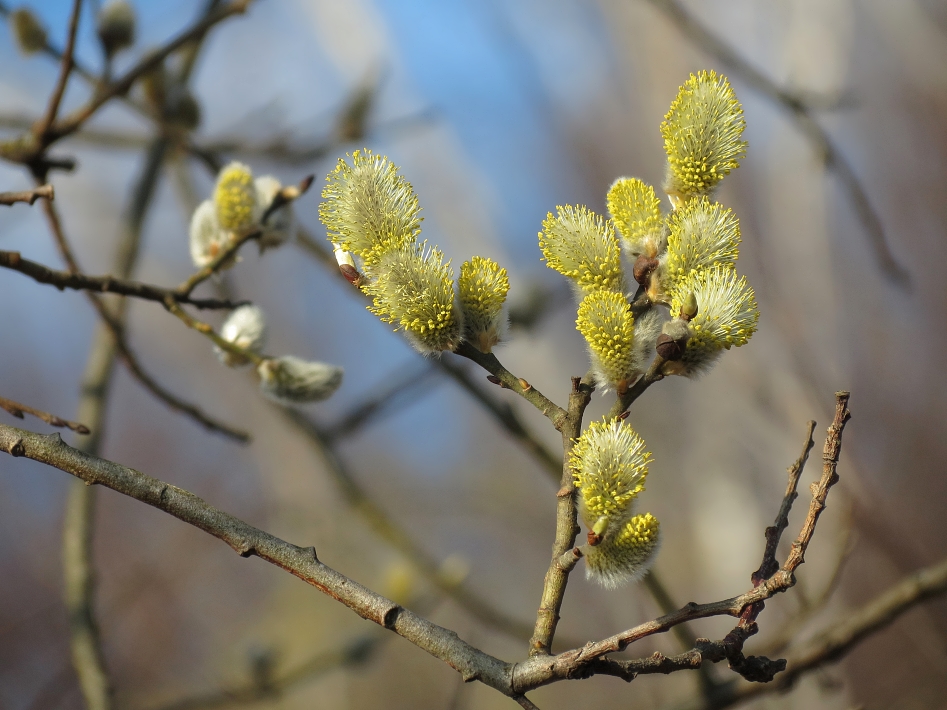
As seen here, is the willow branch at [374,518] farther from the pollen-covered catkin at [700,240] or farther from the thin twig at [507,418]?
the pollen-covered catkin at [700,240]

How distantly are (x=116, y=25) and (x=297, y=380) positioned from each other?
0.93 meters

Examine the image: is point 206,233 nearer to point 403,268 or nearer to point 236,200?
point 236,200

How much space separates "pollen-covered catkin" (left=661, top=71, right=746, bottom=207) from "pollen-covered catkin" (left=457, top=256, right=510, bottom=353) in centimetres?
19

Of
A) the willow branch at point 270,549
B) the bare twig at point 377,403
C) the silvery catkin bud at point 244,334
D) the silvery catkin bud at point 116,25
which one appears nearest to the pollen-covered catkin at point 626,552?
the willow branch at point 270,549

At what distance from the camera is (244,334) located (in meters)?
0.91

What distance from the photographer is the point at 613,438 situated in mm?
527

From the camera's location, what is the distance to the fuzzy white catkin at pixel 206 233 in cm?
97

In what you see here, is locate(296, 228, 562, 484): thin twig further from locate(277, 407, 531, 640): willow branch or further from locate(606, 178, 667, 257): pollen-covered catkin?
locate(606, 178, 667, 257): pollen-covered catkin

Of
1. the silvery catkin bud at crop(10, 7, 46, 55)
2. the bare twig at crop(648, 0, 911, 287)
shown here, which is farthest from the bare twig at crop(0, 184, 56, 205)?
the bare twig at crop(648, 0, 911, 287)

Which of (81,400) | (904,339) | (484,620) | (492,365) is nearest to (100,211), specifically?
(81,400)

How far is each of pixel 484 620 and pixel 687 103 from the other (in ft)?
3.68

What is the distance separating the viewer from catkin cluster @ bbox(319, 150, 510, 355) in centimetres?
57

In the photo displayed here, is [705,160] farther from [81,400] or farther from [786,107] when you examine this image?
[81,400]

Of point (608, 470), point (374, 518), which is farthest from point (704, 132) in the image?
point (374, 518)
